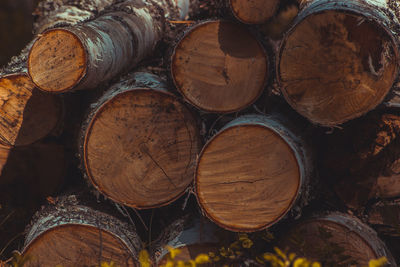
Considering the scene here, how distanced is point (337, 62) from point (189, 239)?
1055 mm

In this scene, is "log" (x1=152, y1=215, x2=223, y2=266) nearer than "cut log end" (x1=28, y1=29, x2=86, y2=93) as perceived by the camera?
No

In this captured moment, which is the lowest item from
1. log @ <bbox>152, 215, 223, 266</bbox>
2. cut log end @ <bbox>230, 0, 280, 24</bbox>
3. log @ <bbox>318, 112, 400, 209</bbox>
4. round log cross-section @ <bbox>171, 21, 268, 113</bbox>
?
log @ <bbox>152, 215, 223, 266</bbox>

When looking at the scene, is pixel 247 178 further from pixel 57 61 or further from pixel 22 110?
pixel 22 110

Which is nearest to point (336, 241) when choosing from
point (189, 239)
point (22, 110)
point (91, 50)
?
Answer: point (189, 239)

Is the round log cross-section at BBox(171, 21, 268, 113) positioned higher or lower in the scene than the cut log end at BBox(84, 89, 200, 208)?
higher

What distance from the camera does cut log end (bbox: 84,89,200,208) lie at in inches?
75.5

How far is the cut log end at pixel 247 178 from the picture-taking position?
5.74ft

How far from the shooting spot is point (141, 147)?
193cm

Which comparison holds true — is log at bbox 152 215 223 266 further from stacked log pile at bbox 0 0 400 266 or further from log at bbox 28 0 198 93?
log at bbox 28 0 198 93

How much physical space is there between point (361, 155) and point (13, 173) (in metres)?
1.89

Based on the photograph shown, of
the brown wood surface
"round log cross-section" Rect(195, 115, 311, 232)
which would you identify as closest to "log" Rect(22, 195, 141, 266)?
the brown wood surface

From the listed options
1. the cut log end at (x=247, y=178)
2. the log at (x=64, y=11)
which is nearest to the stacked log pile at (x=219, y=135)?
the cut log end at (x=247, y=178)

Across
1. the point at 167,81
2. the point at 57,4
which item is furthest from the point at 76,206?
the point at 57,4

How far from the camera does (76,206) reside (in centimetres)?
208
